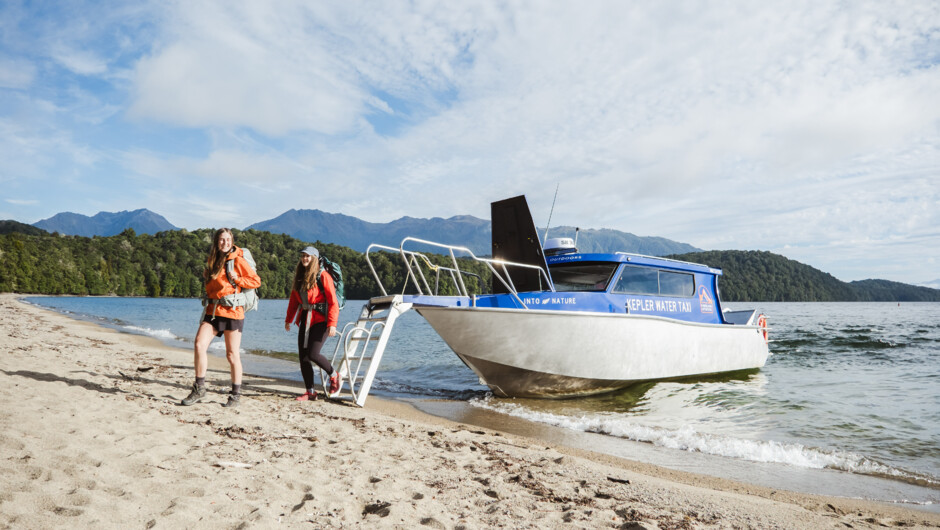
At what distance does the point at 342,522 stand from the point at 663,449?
4626 millimetres

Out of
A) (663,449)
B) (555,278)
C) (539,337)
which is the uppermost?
(555,278)

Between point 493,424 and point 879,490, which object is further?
point 493,424

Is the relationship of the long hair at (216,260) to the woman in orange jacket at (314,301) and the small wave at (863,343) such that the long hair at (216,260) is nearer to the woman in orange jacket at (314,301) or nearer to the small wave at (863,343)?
the woman in orange jacket at (314,301)

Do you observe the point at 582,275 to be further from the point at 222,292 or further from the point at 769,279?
the point at 769,279

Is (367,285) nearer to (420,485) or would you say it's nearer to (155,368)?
(155,368)

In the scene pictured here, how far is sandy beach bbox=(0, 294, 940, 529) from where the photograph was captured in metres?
2.78

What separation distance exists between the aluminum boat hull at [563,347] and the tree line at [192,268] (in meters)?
60.4

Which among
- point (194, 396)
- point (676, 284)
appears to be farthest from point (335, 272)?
point (676, 284)

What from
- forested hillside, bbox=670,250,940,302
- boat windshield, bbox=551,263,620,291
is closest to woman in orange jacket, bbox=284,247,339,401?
boat windshield, bbox=551,263,620,291

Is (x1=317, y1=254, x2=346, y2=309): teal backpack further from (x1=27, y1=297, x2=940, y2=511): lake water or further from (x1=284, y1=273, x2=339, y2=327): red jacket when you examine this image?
(x1=27, y1=297, x2=940, y2=511): lake water

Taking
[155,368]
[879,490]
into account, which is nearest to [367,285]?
[155,368]

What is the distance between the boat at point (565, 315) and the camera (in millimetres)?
7468

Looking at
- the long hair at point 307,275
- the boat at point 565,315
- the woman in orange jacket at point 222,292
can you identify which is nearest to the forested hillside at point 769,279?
the boat at point 565,315

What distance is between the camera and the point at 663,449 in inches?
244
